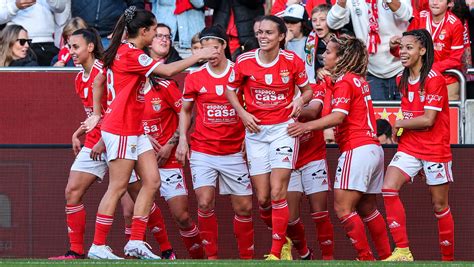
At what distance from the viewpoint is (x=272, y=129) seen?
1209 cm

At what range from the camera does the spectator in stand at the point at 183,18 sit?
15.5 meters

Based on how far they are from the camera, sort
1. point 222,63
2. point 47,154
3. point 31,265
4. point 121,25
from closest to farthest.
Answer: point 31,265 < point 121,25 < point 222,63 < point 47,154

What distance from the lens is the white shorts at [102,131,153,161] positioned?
37.5 feet

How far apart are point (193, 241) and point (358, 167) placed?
6.54 ft

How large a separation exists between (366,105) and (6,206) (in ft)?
13.0

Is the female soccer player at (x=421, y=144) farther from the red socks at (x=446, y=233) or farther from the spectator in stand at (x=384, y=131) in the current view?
the spectator in stand at (x=384, y=131)

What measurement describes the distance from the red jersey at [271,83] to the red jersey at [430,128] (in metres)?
1.03

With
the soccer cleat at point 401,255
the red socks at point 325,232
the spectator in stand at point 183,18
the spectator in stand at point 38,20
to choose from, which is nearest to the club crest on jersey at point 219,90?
the red socks at point 325,232

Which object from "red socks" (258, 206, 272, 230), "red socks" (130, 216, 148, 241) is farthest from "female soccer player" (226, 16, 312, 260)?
"red socks" (130, 216, 148, 241)

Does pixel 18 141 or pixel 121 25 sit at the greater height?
pixel 121 25

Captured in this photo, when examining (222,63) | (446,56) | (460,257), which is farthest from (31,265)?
(446,56)

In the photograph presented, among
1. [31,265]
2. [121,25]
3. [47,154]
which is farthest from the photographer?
[47,154]

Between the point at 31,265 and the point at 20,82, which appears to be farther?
the point at 20,82

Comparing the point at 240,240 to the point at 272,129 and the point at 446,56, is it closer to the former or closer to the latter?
the point at 272,129
